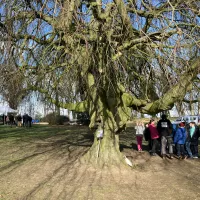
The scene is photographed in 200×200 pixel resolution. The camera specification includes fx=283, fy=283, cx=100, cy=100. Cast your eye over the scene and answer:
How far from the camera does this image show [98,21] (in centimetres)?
678

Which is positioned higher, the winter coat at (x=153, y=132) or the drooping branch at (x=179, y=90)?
the drooping branch at (x=179, y=90)

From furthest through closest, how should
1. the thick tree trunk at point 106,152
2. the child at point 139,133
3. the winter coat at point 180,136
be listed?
the child at point 139,133
the winter coat at point 180,136
the thick tree trunk at point 106,152

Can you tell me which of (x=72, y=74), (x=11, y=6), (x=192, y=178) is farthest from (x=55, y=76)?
(x=192, y=178)

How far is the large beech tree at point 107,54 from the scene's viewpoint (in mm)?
6508

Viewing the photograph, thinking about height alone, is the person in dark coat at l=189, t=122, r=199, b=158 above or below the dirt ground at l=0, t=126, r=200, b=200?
above

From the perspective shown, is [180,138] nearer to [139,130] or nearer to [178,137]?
[178,137]

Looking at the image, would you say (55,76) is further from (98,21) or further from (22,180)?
(22,180)

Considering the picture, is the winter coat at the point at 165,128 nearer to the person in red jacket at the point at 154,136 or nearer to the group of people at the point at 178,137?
the group of people at the point at 178,137

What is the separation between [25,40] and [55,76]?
1.30 metres

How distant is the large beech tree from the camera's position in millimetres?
6508

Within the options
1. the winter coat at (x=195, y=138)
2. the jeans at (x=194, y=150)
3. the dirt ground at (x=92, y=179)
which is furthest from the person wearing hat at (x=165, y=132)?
the jeans at (x=194, y=150)

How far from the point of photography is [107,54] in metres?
6.93

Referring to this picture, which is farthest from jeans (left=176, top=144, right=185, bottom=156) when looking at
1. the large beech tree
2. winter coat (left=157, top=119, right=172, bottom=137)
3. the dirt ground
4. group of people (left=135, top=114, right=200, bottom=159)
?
the large beech tree

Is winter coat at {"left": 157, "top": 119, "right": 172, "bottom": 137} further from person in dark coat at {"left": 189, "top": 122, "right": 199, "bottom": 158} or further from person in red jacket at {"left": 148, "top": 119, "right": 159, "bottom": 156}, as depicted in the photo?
person in dark coat at {"left": 189, "top": 122, "right": 199, "bottom": 158}
